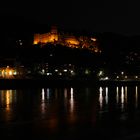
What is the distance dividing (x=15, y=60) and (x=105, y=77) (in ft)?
81.5

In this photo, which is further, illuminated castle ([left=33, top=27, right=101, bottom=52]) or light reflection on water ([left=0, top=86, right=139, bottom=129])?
illuminated castle ([left=33, top=27, right=101, bottom=52])

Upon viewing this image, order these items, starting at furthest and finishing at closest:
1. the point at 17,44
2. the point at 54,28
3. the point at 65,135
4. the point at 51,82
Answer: the point at 54,28, the point at 17,44, the point at 51,82, the point at 65,135

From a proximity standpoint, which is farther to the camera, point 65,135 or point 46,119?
point 46,119

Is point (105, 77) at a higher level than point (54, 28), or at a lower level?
lower

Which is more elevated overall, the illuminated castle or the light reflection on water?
the illuminated castle

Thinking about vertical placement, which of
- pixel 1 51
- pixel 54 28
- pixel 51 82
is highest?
pixel 54 28

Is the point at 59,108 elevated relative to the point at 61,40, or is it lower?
lower

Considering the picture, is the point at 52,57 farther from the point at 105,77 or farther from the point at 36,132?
the point at 36,132

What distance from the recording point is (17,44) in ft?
408

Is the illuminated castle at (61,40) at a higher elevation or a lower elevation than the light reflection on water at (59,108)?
higher

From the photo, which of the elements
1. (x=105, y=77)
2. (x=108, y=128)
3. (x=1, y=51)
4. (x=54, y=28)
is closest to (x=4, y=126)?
(x=108, y=128)

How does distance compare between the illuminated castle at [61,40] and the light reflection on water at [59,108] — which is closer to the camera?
the light reflection on water at [59,108]

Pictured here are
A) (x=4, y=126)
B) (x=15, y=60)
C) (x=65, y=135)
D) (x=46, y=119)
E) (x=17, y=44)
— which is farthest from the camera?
(x=17, y=44)

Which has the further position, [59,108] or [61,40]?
[61,40]
